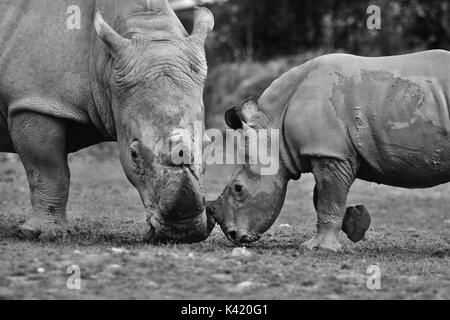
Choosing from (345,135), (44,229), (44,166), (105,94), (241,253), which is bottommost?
(241,253)

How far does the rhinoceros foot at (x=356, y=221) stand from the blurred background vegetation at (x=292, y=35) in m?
12.8

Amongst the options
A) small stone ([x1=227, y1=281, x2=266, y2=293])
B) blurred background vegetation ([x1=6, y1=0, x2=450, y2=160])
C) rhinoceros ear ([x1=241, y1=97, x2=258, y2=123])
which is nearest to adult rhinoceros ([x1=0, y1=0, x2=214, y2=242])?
rhinoceros ear ([x1=241, y1=97, x2=258, y2=123])

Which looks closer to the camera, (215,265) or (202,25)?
(215,265)

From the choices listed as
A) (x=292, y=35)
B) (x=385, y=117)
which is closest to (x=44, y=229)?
(x=385, y=117)

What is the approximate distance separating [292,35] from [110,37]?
17387 millimetres

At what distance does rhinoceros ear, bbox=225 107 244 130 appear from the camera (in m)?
10.1

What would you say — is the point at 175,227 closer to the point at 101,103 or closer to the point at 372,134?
the point at 101,103

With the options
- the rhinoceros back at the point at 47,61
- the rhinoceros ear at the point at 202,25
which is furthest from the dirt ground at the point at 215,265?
the rhinoceros ear at the point at 202,25

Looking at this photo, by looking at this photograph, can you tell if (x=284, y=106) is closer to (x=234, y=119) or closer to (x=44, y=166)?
(x=234, y=119)

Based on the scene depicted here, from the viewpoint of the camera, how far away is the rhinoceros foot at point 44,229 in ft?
31.7

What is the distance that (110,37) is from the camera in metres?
9.16

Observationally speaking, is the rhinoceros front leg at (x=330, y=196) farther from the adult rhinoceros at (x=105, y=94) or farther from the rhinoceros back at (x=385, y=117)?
the adult rhinoceros at (x=105, y=94)
